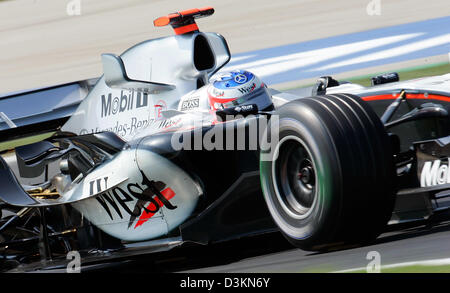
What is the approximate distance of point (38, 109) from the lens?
25.1ft

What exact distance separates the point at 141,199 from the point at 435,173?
1.97 meters

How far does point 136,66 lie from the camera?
251 inches

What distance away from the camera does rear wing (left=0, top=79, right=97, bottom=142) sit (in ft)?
24.4

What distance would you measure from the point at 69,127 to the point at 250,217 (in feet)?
9.75

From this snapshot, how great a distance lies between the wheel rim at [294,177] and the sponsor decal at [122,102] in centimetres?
211

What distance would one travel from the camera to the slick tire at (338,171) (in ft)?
12.9

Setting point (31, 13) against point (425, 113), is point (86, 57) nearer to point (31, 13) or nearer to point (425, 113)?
point (31, 13)

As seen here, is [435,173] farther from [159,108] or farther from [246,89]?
[159,108]

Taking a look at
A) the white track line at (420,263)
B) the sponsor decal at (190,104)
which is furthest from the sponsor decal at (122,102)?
the white track line at (420,263)

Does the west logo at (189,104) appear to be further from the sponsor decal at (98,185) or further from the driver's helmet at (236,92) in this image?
the sponsor decal at (98,185)

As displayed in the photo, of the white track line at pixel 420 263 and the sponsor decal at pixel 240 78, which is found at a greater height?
the sponsor decal at pixel 240 78

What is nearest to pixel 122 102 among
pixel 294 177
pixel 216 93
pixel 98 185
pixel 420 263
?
pixel 98 185

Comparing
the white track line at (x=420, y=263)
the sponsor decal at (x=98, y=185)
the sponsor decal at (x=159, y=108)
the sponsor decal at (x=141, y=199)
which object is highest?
the sponsor decal at (x=159, y=108)
